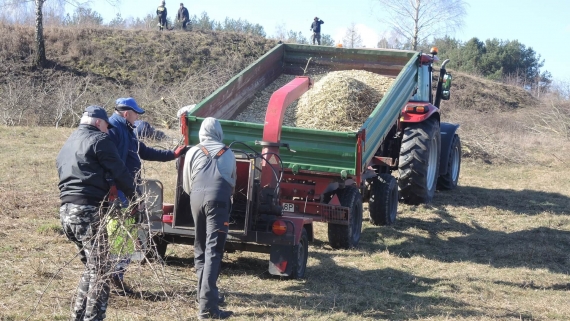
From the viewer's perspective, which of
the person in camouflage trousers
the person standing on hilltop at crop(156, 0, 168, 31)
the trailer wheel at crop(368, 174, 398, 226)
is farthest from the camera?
the person standing on hilltop at crop(156, 0, 168, 31)

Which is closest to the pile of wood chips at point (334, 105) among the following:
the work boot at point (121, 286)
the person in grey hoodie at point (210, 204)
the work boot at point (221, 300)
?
the person in grey hoodie at point (210, 204)

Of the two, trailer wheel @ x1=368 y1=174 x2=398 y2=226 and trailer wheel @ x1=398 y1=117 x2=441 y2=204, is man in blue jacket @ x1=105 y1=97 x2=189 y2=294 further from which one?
trailer wheel @ x1=398 y1=117 x2=441 y2=204

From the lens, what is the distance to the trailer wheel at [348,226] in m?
7.44

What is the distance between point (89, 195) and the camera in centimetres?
473

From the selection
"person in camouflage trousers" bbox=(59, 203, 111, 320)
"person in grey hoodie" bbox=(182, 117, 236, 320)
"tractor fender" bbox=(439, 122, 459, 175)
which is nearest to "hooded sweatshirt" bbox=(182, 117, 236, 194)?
"person in grey hoodie" bbox=(182, 117, 236, 320)

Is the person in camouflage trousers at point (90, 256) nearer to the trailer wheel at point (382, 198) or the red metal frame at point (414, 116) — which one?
the trailer wheel at point (382, 198)

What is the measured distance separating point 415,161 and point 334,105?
178 centimetres

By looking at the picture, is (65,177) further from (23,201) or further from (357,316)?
(23,201)

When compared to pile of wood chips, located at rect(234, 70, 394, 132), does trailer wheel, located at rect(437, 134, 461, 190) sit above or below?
below

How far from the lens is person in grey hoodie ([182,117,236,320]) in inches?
202

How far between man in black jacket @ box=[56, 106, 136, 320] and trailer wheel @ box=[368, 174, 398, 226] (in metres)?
4.53

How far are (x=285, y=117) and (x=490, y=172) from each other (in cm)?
810

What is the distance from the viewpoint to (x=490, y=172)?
48.0 feet

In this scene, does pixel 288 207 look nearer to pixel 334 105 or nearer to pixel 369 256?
pixel 369 256
